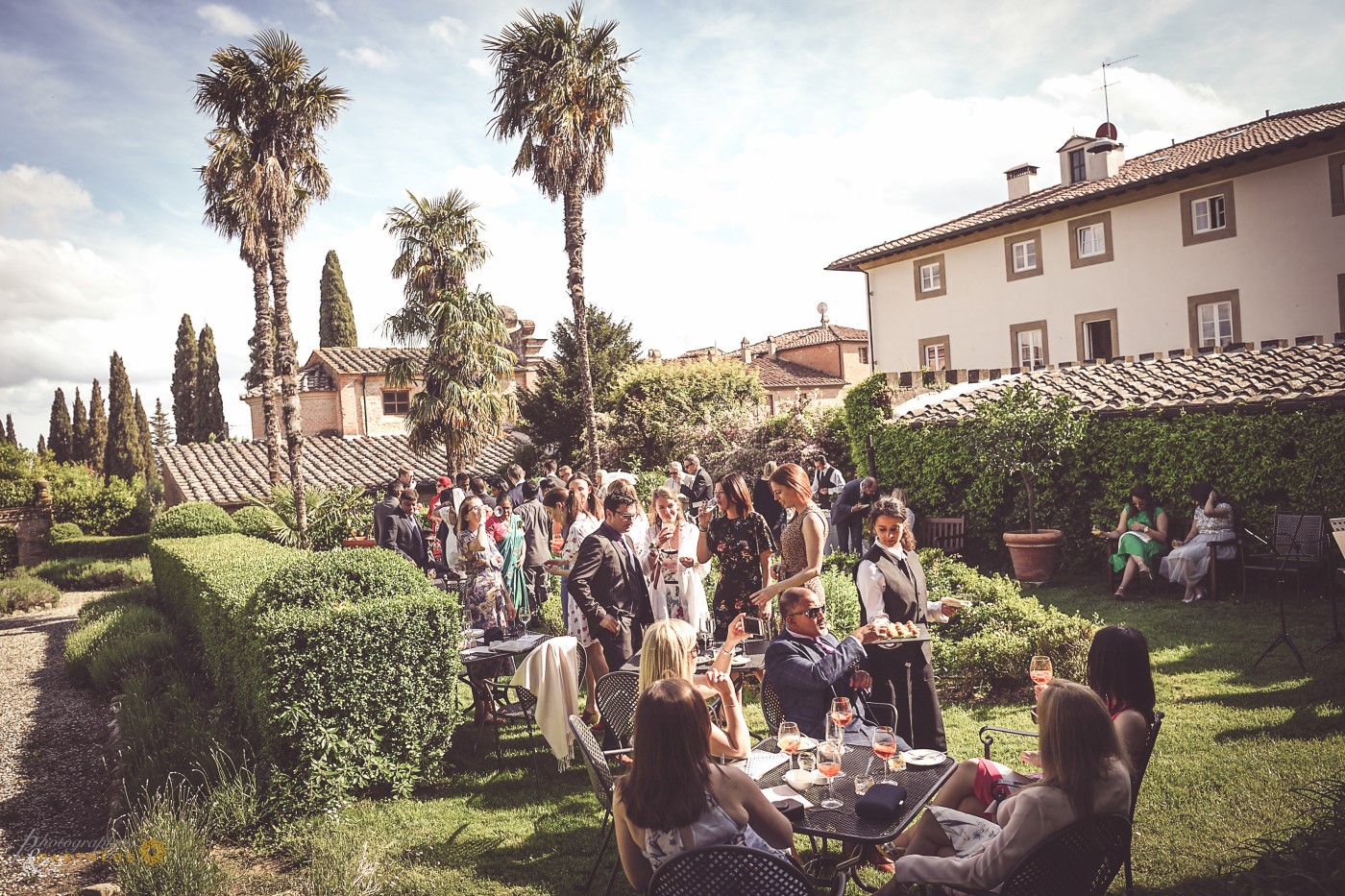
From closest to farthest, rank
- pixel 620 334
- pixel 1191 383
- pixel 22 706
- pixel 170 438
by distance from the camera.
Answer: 1. pixel 22 706
2. pixel 1191 383
3. pixel 620 334
4. pixel 170 438

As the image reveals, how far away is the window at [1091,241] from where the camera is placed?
78.5 feet

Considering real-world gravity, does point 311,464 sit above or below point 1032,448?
above

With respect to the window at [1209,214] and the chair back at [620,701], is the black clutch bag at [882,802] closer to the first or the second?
the chair back at [620,701]

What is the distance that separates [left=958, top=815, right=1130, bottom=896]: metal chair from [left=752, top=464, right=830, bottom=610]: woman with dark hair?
9.38ft

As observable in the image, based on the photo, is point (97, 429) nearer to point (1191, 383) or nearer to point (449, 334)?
point (449, 334)

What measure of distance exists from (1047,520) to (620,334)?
737 inches

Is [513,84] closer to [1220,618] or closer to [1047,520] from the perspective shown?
[1047,520]

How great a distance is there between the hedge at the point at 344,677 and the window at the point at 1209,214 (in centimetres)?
2300

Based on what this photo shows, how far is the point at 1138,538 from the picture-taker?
1153cm

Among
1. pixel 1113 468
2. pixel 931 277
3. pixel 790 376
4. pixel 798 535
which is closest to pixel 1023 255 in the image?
pixel 931 277

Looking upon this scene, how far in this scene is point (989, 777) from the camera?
154 inches

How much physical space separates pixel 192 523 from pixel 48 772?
927cm

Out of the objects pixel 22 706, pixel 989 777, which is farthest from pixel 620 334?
pixel 989 777

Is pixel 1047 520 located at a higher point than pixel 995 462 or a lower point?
lower
